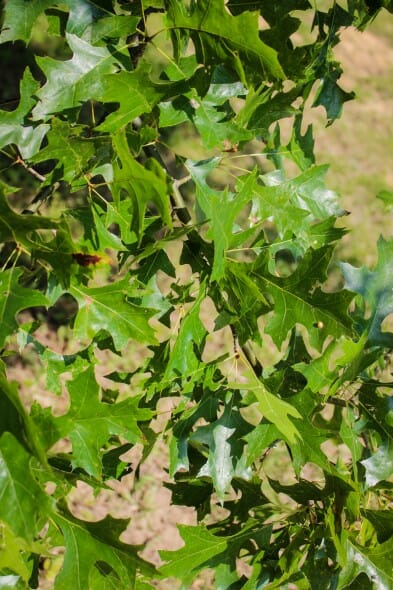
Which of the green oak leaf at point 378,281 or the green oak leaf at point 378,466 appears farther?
the green oak leaf at point 378,281

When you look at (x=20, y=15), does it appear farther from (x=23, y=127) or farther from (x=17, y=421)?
(x=17, y=421)

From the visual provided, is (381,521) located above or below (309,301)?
below

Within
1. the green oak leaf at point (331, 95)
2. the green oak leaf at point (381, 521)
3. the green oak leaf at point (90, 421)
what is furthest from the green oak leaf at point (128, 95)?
the green oak leaf at point (381, 521)

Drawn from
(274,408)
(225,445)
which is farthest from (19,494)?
(225,445)

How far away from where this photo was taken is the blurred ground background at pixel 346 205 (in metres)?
3.69

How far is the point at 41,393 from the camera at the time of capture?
162 inches

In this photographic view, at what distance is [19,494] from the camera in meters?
1.19

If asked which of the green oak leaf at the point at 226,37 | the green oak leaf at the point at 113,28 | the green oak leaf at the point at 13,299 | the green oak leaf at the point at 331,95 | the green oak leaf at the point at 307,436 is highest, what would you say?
the green oak leaf at the point at 226,37

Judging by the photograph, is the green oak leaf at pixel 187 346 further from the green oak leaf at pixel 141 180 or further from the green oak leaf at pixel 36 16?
the green oak leaf at pixel 36 16

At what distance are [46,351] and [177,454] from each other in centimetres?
40

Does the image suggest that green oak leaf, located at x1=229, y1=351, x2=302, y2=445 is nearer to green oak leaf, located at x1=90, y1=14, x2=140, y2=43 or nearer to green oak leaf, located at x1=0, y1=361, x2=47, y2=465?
green oak leaf, located at x1=0, y1=361, x2=47, y2=465

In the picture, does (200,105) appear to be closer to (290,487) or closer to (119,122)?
(119,122)

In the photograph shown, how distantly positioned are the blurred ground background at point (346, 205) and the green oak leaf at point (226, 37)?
1.17 metres

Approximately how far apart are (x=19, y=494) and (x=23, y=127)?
86cm
